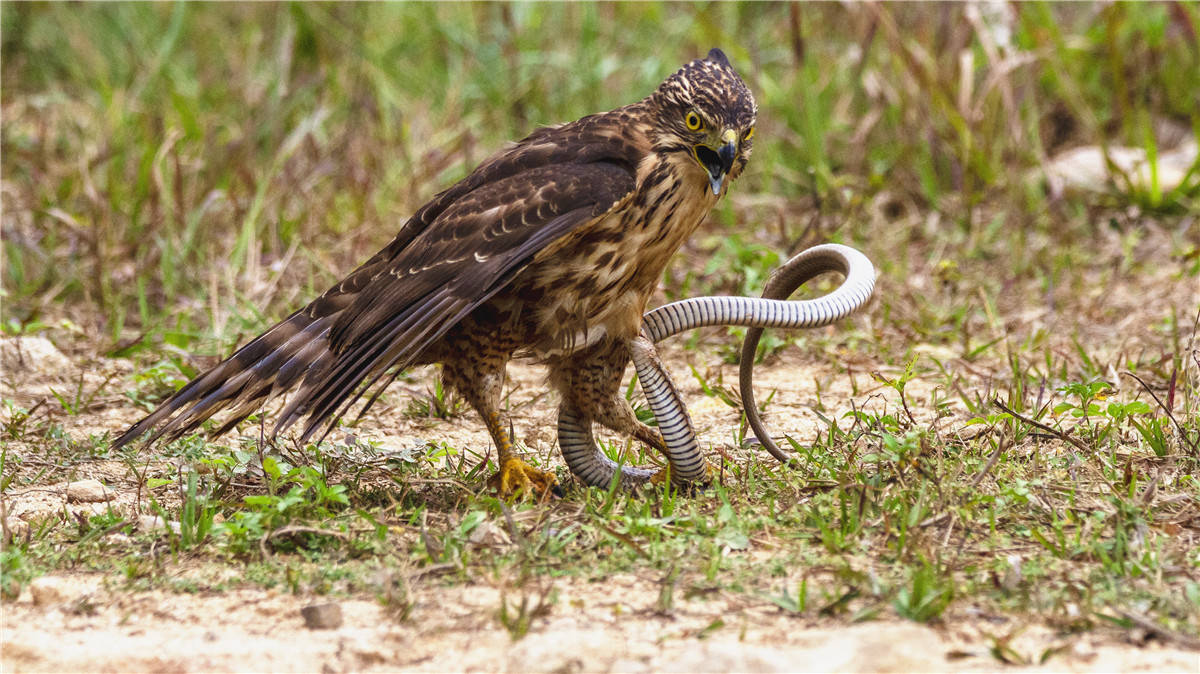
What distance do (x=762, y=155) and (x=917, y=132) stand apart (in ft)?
2.68

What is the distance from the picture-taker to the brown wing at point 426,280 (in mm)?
3227

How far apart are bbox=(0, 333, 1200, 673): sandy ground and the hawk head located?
1.17m

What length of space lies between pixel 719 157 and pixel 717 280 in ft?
6.83

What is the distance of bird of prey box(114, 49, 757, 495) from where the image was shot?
3.25m

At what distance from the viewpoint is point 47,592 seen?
2850 mm

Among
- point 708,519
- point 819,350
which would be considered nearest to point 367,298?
point 708,519

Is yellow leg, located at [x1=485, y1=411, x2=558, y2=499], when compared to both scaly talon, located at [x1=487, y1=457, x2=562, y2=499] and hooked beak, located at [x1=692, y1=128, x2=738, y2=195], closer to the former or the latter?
scaly talon, located at [x1=487, y1=457, x2=562, y2=499]

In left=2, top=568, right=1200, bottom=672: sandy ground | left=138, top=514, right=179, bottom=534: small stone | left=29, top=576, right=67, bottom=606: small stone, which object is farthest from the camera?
left=138, top=514, right=179, bottom=534: small stone

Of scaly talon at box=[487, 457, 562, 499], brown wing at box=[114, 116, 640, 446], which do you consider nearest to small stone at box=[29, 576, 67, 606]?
→ brown wing at box=[114, 116, 640, 446]

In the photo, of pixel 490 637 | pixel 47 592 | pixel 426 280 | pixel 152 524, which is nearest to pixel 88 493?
pixel 152 524

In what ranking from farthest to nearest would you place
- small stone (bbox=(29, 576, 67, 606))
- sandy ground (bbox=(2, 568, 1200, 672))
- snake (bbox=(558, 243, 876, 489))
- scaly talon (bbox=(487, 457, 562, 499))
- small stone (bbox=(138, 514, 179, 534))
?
scaly talon (bbox=(487, 457, 562, 499)) < snake (bbox=(558, 243, 876, 489)) < small stone (bbox=(138, 514, 179, 534)) < small stone (bbox=(29, 576, 67, 606)) < sandy ground (bbox=(2, 568, 1200, 672))

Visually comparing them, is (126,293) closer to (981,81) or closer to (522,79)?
(522,79)

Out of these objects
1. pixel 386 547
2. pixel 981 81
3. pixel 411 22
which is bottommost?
pixel 386 547

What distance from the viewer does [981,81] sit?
285 inches
